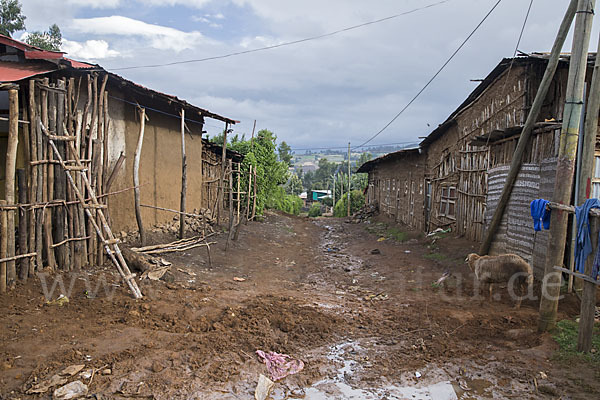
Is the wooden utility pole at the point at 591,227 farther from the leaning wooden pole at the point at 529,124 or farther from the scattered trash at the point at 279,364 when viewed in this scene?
the scattered trash at the point at 279,364

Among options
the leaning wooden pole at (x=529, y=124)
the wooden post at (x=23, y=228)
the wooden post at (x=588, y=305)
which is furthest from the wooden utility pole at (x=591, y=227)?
the wooden post at (x=23, y=228)

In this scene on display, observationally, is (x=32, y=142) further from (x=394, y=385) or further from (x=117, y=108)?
(x=394, y=385)

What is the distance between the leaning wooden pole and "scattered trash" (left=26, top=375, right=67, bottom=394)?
7.94 meters

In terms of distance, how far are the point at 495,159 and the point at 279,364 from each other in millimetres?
7299

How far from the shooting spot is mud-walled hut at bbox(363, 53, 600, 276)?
7.34m

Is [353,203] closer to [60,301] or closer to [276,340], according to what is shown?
[276,340]

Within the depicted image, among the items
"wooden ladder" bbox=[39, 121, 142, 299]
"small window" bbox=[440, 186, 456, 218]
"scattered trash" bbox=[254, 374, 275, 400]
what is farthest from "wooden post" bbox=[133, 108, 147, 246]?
"small window" bbox=[440, 186, 456, 218]

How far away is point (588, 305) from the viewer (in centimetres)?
464

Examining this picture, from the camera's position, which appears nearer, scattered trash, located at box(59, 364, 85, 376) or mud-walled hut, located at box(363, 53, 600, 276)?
scattered trash, located at box(59, 364, 85, 376)

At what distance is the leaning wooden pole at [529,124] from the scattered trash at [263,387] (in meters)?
6.26

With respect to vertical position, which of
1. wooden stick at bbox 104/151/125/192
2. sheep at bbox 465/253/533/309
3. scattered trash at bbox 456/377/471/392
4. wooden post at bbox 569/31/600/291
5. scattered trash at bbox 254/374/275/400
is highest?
wooden post at bbox 569/31/600/291

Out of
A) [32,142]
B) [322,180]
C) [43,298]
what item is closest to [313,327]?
[43,298]

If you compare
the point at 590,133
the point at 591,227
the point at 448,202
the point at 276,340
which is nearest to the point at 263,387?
the point at 276,340

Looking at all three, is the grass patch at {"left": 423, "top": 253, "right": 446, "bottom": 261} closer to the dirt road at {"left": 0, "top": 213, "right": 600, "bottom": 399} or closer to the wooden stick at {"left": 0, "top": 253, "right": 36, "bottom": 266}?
the dirt road at {"left": 0, "top": 213, "right": 600, "bottom": 399}
